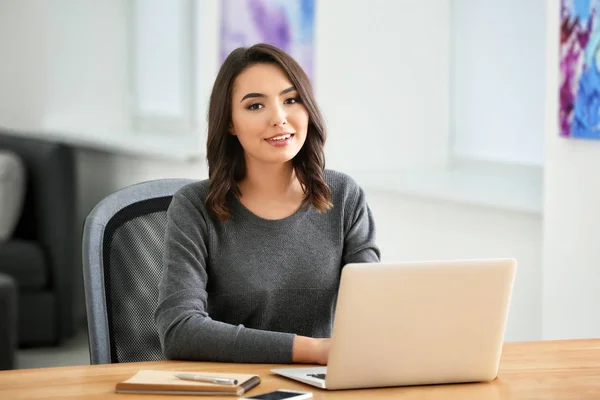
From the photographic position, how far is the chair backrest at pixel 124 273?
207cm

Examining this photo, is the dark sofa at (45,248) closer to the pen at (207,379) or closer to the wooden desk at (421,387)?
the wooden desk at (421,387)

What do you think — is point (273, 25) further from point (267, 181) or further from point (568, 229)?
point (267, 181)

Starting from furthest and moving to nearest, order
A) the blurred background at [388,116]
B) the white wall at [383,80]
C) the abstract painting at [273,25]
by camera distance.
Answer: the abstract painting at [273,25]
the white wall at [383,80]
the blurred background at [388,116]


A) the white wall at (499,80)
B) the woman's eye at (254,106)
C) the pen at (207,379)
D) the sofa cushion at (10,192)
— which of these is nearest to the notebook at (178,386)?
the pen at (207,379)

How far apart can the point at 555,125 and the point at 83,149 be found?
11.2 ft

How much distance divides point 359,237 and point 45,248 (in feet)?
10.8

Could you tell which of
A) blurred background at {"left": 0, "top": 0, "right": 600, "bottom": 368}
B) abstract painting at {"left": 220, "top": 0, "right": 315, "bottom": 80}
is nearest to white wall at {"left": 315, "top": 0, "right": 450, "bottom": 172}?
blurred background at {"left": 0, "top": 0, "right": 600, "bottom": 368}

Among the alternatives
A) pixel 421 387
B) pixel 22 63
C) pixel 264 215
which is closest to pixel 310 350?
pixel 421 387

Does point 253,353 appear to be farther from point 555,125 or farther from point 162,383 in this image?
point 555,125

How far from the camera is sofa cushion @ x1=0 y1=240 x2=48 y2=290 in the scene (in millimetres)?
4988

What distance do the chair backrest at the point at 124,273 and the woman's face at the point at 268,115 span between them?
297mm

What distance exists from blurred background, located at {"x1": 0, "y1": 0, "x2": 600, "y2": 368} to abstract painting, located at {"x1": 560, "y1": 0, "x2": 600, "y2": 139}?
0.05 m

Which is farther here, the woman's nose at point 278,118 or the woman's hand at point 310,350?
the woman's nose at point 278,118

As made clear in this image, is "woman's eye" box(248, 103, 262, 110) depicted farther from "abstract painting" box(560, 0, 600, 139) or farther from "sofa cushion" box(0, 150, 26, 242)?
"sofa cushion" box(0, 150, 26, 242)
